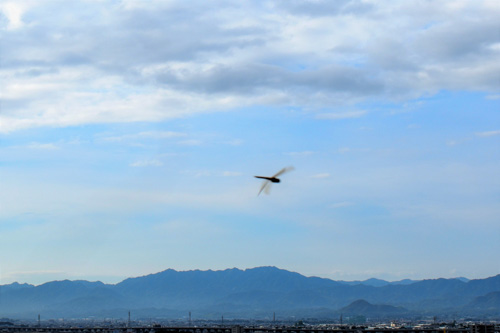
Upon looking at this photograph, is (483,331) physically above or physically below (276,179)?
below

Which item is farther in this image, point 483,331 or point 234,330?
point 234,330

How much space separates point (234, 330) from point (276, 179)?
140380 millimetres

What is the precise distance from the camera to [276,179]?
62.9m

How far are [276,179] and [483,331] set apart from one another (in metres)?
121

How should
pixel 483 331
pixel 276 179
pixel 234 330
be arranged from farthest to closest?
pixel 234 330 < pixel 483 331 < pixel 276 179

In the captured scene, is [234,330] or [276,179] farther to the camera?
[234,330]

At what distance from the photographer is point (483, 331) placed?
543ft

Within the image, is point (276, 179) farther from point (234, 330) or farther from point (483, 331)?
point (234, 330)

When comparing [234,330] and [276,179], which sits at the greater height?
[276,179]

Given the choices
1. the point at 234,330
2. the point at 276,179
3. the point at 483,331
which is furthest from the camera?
the point at 234,330

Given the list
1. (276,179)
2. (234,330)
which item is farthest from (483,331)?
(276,179)

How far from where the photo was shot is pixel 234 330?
19612 cm
